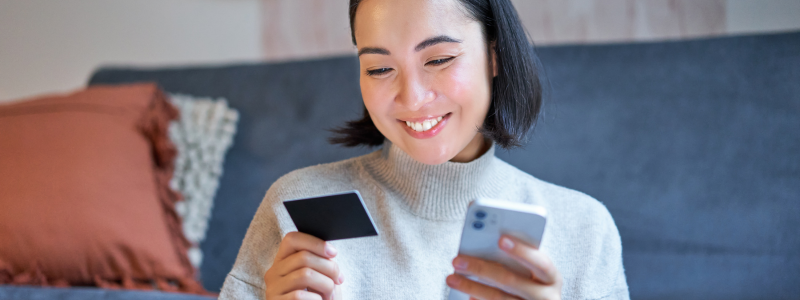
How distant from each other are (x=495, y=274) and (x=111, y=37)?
1.72 meters

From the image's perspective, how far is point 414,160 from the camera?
85cm

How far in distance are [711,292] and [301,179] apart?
0.85 metres

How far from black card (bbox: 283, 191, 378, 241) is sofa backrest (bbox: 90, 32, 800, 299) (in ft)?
1.81

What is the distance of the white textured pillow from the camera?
131 centimetres

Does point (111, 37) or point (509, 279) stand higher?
point (111, 37)

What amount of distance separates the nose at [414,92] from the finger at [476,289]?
23cm

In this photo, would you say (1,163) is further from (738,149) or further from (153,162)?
(738,149)

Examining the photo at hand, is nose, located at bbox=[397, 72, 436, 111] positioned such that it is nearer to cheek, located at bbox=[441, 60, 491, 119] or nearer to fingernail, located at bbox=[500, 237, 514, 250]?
cheek, located at bbox=[441, 60, 491, 119]

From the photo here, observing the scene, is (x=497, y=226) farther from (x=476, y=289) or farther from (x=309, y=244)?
(x=309, y=244)

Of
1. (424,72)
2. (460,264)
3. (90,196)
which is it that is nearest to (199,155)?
(90,196)

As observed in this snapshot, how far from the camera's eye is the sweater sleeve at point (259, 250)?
785mm

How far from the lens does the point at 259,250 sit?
2.64 ft

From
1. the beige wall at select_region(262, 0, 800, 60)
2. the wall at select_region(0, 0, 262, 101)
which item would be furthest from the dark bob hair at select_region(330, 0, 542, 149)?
the wall at select_region(0, 0, 262, 101)

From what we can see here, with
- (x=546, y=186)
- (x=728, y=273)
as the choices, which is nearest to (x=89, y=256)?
(x=546, y=186)
